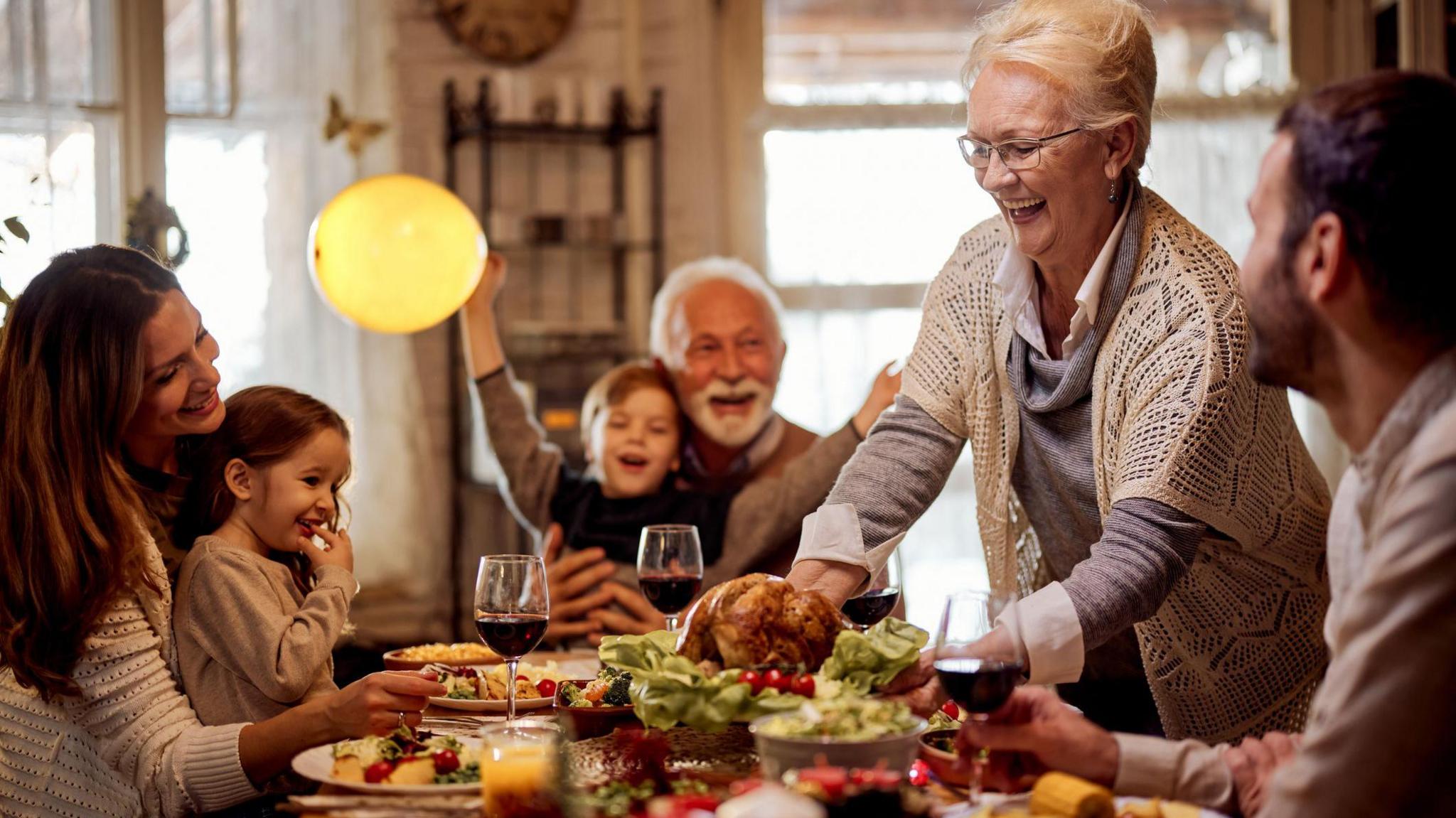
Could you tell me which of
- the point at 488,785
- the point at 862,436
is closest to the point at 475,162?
the point at 862,436

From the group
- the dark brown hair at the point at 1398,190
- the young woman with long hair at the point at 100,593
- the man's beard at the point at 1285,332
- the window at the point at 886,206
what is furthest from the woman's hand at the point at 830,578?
the window at the point at 886,206

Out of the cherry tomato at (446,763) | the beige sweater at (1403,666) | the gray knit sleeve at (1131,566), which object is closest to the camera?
the beige sweater at (1403,666)

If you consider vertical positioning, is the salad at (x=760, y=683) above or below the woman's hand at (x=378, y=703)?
above

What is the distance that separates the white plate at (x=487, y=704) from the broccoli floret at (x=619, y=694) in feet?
0.66

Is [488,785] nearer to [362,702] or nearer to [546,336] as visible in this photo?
[362,702]

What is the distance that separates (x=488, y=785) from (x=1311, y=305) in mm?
873

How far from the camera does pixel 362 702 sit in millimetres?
1666

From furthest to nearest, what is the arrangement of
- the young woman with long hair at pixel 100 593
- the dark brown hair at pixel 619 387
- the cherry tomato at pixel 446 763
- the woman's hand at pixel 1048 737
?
the dark brown hair at pixel 619 387 → the young woman with long hair at pixel 100 593 → the cherry tomato at pixel 446 763 → the woman's hand at pixel 1048 737

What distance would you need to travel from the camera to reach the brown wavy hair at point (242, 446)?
213 centimetres

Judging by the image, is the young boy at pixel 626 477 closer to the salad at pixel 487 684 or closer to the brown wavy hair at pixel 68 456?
the salad at pixel 487 684

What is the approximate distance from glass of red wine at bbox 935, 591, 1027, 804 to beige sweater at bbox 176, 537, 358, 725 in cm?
96

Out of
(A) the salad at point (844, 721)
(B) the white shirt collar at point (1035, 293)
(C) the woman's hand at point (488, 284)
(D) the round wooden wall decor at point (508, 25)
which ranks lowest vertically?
(A) the salad at point (844, 721)

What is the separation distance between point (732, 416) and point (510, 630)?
1.62m

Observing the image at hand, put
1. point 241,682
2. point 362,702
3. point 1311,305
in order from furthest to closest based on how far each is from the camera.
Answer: point 241,682
point 362,702
point 1311,305
